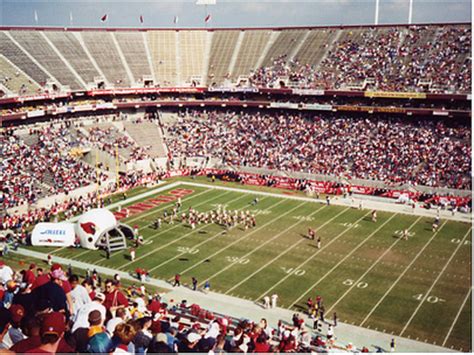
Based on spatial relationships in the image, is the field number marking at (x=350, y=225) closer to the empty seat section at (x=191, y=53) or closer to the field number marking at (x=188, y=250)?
the field number marking at (x=188, y=250)

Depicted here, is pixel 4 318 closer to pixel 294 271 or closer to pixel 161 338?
pixel 161 338

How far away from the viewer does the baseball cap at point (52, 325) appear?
580cm

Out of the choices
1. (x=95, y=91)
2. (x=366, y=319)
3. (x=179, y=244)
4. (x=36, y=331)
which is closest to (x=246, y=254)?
(x=179, y=244)

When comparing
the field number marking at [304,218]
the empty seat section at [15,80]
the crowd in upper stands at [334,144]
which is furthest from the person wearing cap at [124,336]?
the empty seat section at [15,80]

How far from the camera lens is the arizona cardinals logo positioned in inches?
1097

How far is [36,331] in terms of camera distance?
19.4 feet

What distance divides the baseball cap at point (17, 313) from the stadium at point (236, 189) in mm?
22

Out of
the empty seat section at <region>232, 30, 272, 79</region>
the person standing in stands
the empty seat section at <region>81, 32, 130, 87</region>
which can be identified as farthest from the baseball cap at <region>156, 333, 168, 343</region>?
the empty seat section at <region>232, 30, 272, 79</region>

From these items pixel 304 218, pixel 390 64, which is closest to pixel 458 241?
pixel 304 218

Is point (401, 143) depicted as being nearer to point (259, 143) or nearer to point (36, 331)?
point (259, 143)

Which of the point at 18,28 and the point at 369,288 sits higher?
the point at 18,28

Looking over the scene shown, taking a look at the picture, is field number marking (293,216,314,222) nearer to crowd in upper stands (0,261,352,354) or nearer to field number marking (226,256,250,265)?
field number marking (226,256,250,265)

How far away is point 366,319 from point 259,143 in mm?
30101

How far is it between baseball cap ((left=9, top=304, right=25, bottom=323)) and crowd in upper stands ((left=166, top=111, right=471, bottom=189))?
115 feet
